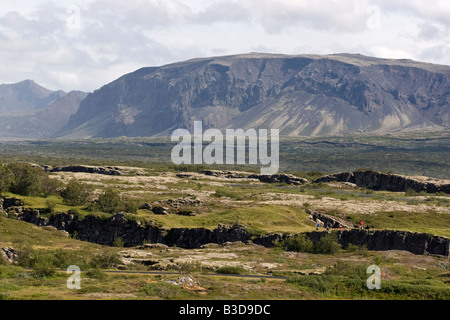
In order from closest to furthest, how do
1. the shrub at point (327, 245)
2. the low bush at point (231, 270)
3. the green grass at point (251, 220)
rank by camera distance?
the low bush at point (231, 270)
the shrub at point (327, 245)
the green grass at point (251, 220)

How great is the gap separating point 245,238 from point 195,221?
11.3 metres

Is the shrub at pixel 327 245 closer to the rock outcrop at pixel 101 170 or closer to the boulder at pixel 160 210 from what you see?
the boulder at pixel 160 210

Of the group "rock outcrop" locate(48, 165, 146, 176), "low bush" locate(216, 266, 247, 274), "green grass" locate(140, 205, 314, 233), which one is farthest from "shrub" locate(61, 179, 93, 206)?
"rock outcrop" locate(48, 165, 146, 176)

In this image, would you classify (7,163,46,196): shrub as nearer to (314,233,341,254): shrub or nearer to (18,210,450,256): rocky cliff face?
(18,210,450,256): rocky cliff face

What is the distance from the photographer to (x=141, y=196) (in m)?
108

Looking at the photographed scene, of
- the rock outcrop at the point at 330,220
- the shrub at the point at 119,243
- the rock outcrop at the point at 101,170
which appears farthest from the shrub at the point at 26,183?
the rock outcrop at the point at 101,170

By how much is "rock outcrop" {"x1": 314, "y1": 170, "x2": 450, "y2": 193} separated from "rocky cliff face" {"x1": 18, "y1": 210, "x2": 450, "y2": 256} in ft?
212

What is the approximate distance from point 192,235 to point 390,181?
7675 cm

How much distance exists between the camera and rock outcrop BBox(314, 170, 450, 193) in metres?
130

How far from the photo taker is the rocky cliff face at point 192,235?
6806cm

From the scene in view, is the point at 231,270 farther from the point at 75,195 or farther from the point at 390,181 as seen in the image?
the point at 390,181

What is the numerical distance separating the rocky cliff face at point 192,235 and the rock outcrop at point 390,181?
64.6 meters
